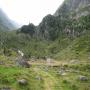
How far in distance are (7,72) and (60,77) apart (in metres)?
17.9

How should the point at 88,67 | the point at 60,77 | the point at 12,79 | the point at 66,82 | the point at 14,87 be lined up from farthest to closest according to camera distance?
the point at 88,67, the point at 60,77, the point at 66,82, the point at 12,79, the point at 14,87

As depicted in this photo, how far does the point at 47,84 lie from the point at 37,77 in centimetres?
664

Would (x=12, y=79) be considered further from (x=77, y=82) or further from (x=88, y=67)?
(x=88, y=67)

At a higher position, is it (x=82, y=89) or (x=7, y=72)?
(x=7, y=72)

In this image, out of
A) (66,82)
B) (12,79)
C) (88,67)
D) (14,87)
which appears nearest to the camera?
(14,87)

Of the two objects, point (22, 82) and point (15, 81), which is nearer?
point (22, 82)

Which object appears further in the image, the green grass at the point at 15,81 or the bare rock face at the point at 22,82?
the bare rock face at the point at 22,82

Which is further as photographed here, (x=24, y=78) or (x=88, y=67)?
(x=88, y=67)

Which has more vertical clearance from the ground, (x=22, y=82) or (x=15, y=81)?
(x=15, y=81)

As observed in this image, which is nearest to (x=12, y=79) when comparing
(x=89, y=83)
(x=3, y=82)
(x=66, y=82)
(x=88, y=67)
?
(x=3, y=82)

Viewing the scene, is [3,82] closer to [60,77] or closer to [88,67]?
[60,77]

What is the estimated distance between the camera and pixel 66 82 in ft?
255

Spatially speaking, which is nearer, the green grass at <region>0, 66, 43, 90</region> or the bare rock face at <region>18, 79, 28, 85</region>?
the green grass at <region>0, 66, 43, 90</region>

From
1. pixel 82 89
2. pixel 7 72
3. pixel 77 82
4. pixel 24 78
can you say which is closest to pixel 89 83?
pixel 77 82
